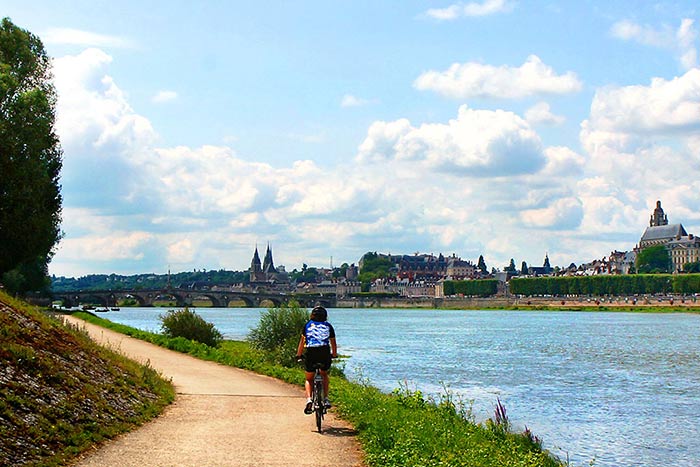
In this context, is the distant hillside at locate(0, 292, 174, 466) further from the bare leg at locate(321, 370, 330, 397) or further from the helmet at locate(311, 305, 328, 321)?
the helmet at locate(311, 305, 328, 321)

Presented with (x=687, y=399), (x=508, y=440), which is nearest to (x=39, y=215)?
(x=687, y=399)

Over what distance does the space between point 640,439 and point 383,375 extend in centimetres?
1455

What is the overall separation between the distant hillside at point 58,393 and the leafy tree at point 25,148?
74.6 ft

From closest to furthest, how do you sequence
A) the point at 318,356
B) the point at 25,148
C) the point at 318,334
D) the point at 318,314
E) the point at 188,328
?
the point at 318,356
the point at 318,334
the point at 318,314
the point at 188,328
the point at 25,148

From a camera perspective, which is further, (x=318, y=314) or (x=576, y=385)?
(x=576, y=385)

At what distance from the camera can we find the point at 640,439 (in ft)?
72.2

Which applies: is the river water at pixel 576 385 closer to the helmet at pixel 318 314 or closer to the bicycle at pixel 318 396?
the bicycle at pixel 318 396

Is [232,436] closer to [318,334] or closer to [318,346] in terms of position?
[318,346]

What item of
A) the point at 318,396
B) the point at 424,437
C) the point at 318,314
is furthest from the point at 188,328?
the point at 424,437

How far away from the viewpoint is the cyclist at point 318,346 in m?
14.9

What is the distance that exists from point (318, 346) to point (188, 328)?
23.7 meters

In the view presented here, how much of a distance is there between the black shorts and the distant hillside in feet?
9.76

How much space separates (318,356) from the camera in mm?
14906

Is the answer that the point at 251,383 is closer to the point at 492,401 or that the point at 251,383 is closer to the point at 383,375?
the point at 492,401
